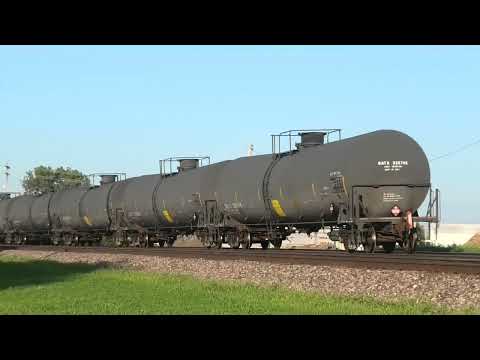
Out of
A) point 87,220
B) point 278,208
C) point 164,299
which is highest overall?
point 278,208

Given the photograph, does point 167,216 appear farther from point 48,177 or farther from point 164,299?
point 48,177

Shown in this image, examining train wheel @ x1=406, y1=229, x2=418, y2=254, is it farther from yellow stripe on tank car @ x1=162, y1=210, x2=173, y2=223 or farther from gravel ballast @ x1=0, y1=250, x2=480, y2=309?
yellow stripe on tank car @ x1=162, y1=210, x2=173, y2=223

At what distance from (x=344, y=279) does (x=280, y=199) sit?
897cm

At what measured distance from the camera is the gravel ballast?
12125 millimetres

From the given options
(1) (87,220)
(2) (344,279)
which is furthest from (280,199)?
(1) (87,220)

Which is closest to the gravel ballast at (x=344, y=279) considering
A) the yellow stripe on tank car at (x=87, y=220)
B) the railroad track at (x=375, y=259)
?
the railroad track at (x=375, y=259)

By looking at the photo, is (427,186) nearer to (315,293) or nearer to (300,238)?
(315,293)

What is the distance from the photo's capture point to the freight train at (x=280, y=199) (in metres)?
20.3

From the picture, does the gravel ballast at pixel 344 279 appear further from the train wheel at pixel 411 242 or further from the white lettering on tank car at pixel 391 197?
the train wheel at pixel 411 242

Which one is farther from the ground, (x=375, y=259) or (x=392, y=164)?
(x=392, y=164)

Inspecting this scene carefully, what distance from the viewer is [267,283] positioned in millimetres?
16000

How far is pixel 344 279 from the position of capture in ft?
49.8

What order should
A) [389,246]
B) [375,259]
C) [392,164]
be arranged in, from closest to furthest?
[375,259] < [392,164] < [389,246]

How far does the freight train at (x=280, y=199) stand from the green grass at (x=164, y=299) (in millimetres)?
5855
